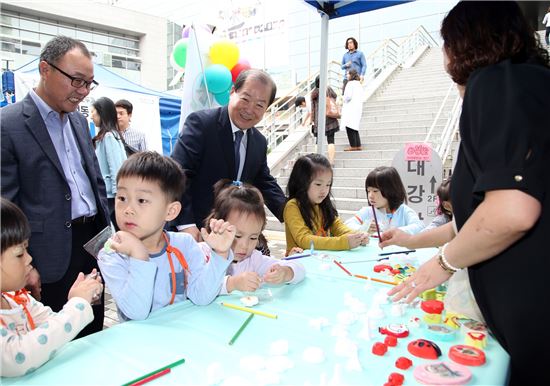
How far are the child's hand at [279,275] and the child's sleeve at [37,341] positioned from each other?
62 centimetres

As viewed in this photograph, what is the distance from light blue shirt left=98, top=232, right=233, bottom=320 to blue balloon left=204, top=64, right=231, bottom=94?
8.24 ft

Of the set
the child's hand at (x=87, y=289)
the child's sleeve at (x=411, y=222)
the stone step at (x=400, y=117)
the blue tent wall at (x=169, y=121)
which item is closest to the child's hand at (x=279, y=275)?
the child's hand at (x=87, y=289)

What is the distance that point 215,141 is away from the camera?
196 cm

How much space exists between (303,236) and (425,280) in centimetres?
113

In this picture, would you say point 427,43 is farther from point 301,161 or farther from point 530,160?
point 530,160

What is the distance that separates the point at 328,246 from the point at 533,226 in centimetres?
126

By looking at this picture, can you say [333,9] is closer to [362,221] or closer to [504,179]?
[362,221]

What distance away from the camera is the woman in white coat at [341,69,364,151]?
595 centimetres

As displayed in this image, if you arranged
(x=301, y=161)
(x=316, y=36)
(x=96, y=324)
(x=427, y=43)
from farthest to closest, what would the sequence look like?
(x=316, y=36)
(x=427, y=43)
(x=301, y=161)
(x=96, y=324)

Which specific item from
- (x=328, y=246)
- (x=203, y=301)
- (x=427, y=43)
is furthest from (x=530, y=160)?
(x=427, y=43)

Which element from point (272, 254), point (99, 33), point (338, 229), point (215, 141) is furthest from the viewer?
point (99, 33)

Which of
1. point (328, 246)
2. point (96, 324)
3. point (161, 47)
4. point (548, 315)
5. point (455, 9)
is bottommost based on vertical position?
point (96, 324)

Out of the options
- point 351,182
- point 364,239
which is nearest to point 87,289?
point 364,239

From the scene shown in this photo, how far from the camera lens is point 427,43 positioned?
11.1 metres
